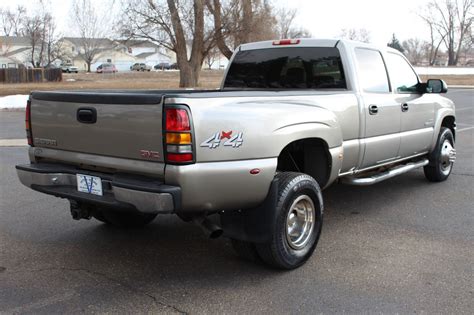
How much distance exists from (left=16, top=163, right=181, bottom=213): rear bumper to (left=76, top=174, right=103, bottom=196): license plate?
3 centimetres

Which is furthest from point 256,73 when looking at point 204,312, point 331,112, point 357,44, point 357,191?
point 204,312

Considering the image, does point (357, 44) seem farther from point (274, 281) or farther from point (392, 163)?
point (274, 281)

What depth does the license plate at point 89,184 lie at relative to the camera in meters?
3.66

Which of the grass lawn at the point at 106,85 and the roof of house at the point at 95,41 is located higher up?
the roof of house at the point at 95,41

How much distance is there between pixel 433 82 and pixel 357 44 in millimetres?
1394

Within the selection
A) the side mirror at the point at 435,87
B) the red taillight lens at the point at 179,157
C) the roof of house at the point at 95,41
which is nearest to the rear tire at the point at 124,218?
the red taillight lens at the point at 179,157

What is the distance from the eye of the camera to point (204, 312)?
11.0 feet

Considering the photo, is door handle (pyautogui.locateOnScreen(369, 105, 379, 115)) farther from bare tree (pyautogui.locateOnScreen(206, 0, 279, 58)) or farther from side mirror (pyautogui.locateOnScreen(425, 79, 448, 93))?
bare tree (pyautogui.locateOnScreen(206, 0, 279, 58))

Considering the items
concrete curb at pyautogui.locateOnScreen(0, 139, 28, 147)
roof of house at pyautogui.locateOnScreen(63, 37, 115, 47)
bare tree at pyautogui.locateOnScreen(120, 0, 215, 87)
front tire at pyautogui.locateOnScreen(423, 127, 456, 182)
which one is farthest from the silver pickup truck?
roof of house at pyautogui.locateOnScreen(63, 37, 115, 47)

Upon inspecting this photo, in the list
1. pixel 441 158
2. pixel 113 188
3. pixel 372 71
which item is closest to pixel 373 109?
pixel 372 71

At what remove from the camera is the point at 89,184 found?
12.2ft

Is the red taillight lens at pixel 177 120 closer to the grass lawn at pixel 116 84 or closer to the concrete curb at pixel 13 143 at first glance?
the concrete curb at pixel 13 143

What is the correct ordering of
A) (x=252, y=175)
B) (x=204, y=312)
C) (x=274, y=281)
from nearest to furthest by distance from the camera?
1. (x=204, y=312)
2. (x=252, y=175)
3. (x=274, y=281)

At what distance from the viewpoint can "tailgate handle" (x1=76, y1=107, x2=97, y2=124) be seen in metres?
3.66
